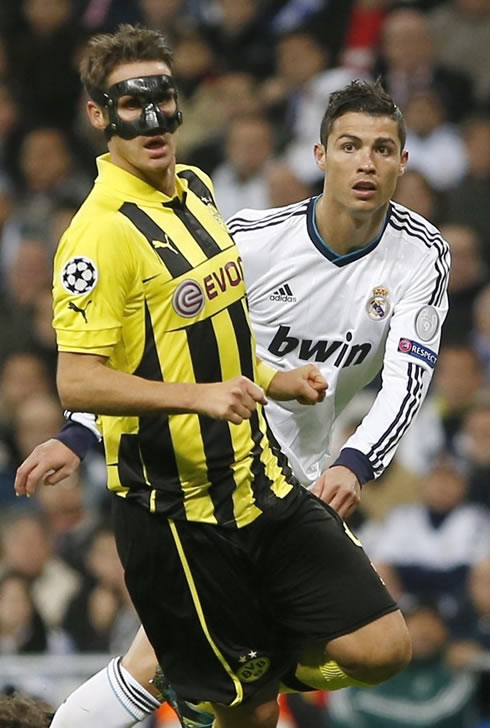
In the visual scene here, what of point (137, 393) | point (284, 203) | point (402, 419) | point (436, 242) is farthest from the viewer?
point (284, 203)

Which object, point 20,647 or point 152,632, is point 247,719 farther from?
point 20,647

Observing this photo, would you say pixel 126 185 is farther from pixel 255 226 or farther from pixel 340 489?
pixel 340 489

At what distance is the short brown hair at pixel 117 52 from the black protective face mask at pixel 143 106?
51 mm

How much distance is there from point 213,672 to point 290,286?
134 centimetres

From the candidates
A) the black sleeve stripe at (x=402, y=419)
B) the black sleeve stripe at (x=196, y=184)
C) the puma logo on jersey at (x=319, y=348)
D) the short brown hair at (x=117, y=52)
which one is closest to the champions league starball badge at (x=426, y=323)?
the black sleeve stripe at (x=402, y=419)

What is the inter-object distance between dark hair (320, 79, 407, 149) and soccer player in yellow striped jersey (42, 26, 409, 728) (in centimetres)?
63

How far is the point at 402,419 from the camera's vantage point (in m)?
5.16

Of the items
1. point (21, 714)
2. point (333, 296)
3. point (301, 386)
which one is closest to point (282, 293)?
point (333, 296)

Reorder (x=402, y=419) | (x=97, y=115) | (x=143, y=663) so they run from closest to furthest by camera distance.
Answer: (x=97, y=115) < (x=402, y=419) < (x=143, y=663)

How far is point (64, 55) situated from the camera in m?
11.0

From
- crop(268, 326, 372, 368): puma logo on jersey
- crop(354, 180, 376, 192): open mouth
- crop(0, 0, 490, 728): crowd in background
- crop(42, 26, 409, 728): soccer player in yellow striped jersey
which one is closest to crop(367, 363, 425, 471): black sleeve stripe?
crop(268, 326, 372, 368): puma logo on jersey

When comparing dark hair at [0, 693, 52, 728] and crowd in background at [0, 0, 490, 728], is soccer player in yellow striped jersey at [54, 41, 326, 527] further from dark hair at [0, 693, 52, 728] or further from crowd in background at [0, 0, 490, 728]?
crowd in background at [0, 0, 490, 728]

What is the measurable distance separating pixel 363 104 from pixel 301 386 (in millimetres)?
1132

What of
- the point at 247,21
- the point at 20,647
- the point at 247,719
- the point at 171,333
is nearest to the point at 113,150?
the point at 171,333
